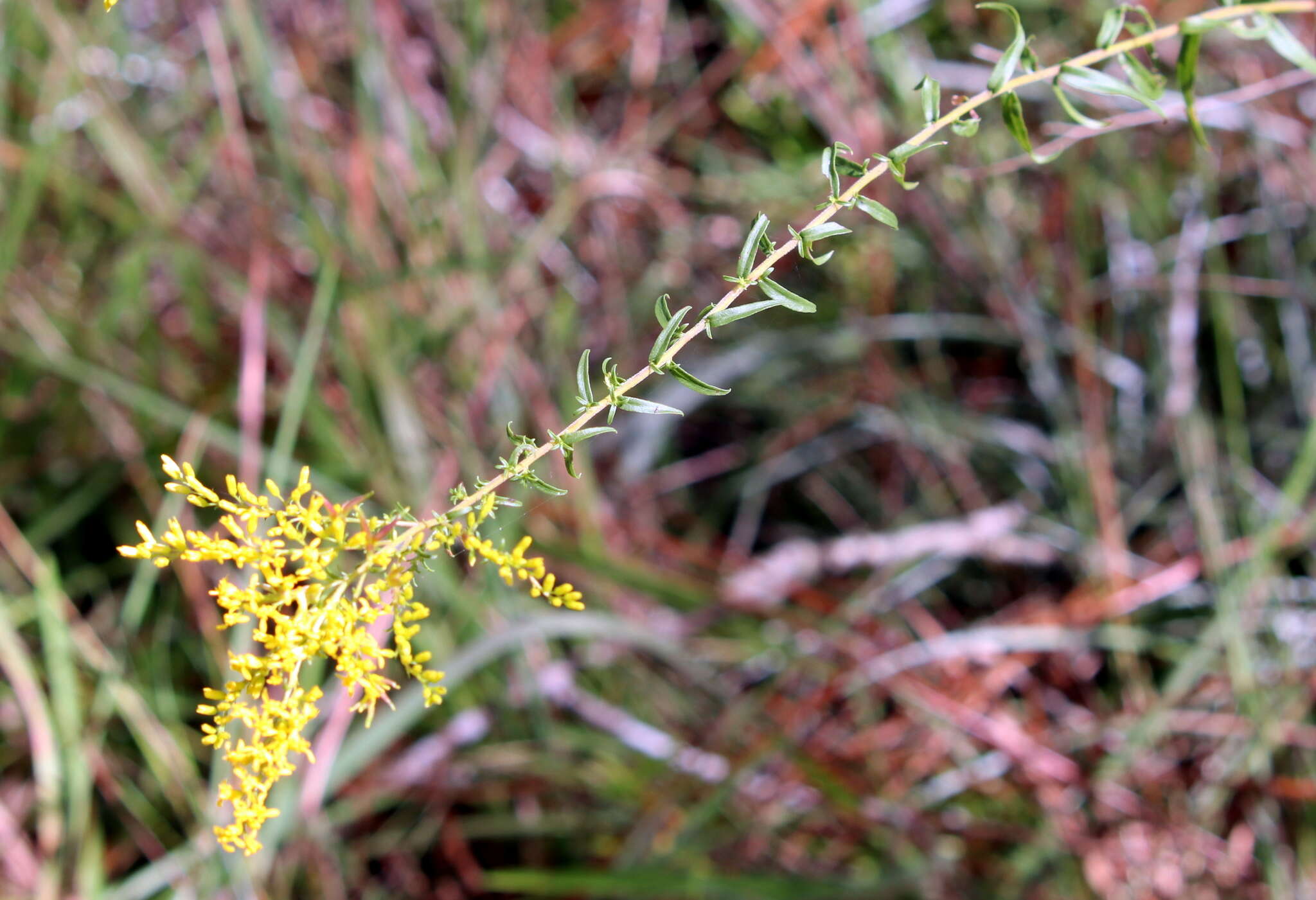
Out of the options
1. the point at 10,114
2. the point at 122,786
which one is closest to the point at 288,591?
the point at 122,786

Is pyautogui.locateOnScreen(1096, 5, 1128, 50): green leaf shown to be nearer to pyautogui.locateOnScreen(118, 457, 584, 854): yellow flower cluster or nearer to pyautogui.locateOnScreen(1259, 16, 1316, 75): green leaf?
pyautogui.locateOnScreen(1259, 16, 1316, 75): green leaf

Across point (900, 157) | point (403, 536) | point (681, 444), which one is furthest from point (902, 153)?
point (681, 444)

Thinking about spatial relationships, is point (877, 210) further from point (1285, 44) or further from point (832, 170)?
point (1285, 44)

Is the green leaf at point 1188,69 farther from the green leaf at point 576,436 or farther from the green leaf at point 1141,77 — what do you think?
the green leaf at point 576,436

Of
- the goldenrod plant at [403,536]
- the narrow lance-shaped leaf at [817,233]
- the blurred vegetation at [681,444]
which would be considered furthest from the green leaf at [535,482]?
the blurred vegetation at [681,444]

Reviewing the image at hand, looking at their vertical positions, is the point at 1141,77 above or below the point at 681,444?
above

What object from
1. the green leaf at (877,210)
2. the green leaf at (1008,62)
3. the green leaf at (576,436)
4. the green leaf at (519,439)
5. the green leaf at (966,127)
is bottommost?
the green leaf at (576,436)

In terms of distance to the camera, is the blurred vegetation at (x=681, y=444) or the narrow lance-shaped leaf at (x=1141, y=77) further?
the blurred vegetation at (x=681, y=444)
